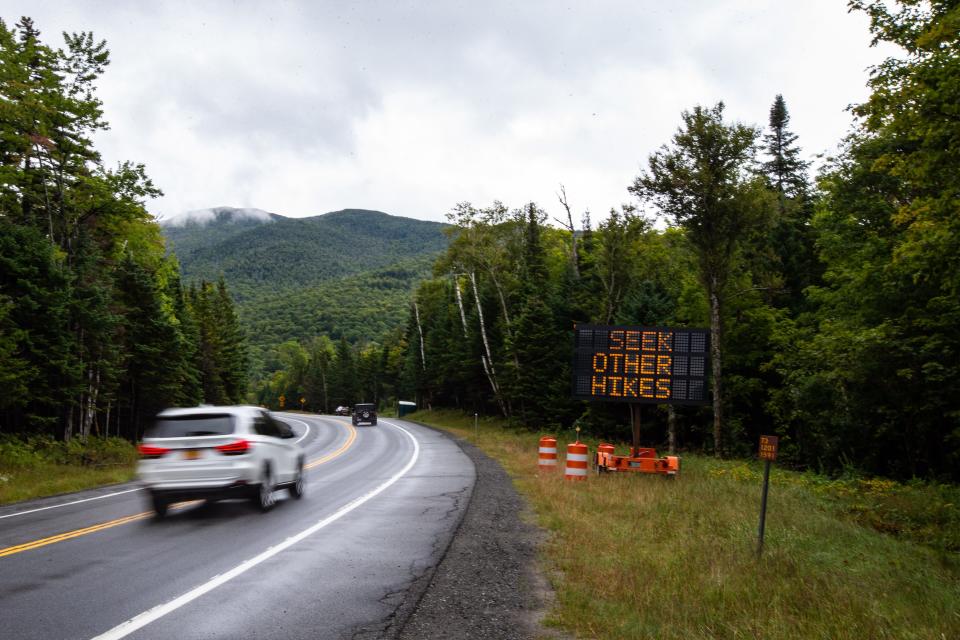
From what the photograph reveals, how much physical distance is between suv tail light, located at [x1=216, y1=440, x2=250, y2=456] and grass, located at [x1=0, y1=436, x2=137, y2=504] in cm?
649

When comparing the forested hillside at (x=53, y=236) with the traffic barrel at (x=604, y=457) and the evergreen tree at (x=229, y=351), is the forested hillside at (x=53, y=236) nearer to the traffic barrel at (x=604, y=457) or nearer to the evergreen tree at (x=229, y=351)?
the traffic barrel at (x=604, y=457)

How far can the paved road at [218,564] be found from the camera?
570 centimetres

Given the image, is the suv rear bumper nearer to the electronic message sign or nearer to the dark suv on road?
the electronic message sign

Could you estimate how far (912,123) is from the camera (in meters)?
12.2

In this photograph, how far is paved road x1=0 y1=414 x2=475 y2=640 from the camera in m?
5.70

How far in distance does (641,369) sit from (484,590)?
39.7 ft

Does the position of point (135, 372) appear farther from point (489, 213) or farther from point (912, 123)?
point (912, 123)

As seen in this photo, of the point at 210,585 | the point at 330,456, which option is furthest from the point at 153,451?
the point at 330,456

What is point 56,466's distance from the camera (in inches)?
832

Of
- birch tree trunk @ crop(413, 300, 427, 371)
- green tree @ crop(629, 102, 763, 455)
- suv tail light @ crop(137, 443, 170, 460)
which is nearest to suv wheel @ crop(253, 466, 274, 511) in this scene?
suv tail light @ crop(137, 443, 170, 460)

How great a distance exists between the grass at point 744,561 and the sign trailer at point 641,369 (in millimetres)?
1875

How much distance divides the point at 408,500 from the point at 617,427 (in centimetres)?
2289

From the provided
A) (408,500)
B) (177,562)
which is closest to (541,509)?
(408,500)

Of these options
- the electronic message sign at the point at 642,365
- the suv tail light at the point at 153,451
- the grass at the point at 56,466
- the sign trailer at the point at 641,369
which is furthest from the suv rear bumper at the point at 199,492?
the sign trailer at the point at 641,369
